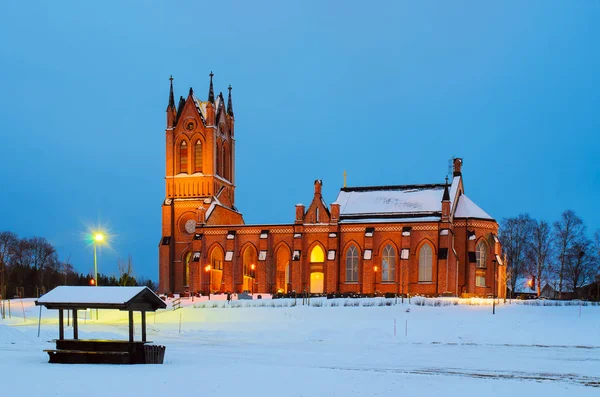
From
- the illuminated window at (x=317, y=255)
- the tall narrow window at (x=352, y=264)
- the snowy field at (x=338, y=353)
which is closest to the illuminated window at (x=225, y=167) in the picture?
the illuminated window at (x=317, y=255)

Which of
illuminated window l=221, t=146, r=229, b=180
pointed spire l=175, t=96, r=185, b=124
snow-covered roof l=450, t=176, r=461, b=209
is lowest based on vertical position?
snow-covered roof l=450, t=176, r=461, b=209

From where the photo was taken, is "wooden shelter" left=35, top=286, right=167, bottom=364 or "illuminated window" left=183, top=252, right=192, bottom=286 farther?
"illuminated window" left=183, top=252, right=192, bottom=286

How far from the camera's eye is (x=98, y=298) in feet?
78.4

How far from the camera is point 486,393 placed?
58.4ft

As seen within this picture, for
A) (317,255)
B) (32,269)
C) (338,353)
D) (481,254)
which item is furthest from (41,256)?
(338,353)

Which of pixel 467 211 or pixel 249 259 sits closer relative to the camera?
pixel 467 211

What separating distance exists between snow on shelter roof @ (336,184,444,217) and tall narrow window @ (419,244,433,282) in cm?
405

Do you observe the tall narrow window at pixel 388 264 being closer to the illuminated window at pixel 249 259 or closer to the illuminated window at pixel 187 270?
the illuminated window at pixel 249 259

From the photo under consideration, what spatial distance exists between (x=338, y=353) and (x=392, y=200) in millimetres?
43551

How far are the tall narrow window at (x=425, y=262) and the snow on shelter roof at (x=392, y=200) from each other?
405cm

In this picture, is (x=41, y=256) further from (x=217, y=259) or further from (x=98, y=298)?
(x=98, y=298)

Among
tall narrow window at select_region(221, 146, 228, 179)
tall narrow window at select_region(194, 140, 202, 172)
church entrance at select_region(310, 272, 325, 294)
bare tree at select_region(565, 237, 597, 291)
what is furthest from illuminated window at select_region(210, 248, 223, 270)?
bare tree at select_region(565, 237, 597, 291)

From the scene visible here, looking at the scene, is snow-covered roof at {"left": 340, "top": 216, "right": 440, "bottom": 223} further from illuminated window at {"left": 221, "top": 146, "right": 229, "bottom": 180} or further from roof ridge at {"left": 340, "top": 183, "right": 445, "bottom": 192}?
illuminated window at {"left": 221, "top": 146, "right": 229, "bottom": 180}

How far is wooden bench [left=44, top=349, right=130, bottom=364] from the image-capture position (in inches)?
918
